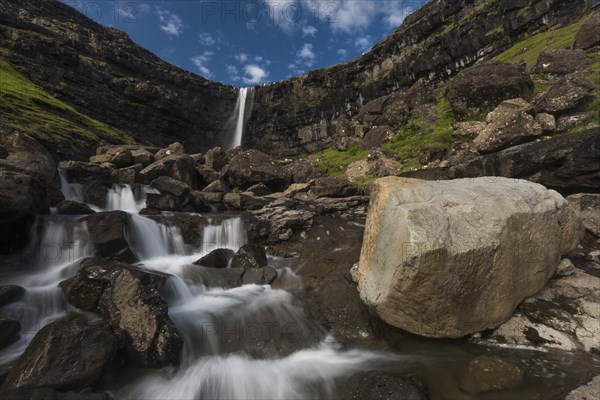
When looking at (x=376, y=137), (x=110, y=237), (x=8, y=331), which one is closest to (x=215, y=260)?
(x=110, y=237)

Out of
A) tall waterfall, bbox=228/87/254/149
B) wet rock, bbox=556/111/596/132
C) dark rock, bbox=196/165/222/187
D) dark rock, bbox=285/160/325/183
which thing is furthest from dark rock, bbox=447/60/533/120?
tall waterfall, bbox=228/87/254/149

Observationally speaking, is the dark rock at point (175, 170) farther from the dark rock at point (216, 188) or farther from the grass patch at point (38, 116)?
the grass patch at point (38, 116)

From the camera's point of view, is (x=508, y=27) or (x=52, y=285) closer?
(x=52, y=285)

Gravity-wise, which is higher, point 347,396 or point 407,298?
point 407,298

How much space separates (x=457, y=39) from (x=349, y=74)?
25414 millimetres

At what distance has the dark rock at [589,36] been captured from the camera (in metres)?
25.8

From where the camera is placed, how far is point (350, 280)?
11.4m

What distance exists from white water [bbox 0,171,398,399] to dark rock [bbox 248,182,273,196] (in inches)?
464

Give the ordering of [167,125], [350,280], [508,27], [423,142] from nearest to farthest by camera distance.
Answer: [350,280]
[423,142]
[508,27]
[167,125]

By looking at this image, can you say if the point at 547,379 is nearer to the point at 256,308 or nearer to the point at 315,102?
the point at 256,308

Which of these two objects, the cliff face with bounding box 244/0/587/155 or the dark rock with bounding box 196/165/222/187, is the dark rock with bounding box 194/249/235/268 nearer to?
the dark rock with bounding box 196/165/222/187

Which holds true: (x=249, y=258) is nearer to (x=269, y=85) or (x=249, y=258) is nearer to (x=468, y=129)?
(x=468, y=129)

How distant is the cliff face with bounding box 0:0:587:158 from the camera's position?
170ft

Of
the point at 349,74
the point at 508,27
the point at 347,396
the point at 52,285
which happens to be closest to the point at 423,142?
the point at 347,396
